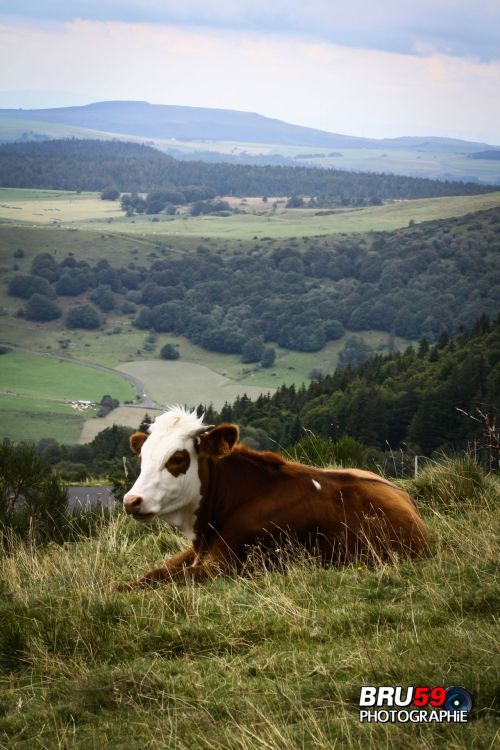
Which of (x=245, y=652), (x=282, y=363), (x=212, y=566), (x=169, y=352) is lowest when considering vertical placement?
(x=169, y=352)

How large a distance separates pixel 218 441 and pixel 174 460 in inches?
16.2

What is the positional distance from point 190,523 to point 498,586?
2.86m

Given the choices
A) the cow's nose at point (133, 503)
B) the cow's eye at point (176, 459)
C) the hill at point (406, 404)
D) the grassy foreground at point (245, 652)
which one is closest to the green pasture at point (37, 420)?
the hill at point (406, 404)

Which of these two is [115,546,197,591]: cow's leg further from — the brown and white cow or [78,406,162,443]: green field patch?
[78,406,162,443]: green field patch

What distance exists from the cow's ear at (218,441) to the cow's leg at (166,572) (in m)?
0.85

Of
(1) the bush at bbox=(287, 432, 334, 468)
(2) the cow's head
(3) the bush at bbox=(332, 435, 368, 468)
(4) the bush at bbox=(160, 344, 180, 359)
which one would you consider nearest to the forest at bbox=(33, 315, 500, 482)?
(3) the bush at bbox=(332, 435, 368, 468)

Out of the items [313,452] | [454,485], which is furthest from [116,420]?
[454,485]

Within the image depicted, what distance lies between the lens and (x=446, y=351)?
286ft

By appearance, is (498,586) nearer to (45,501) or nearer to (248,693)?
(248,693)

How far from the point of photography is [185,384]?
167500 mm

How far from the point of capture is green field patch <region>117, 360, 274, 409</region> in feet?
506

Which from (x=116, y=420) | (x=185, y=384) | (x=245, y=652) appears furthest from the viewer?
(x=185, y=384)

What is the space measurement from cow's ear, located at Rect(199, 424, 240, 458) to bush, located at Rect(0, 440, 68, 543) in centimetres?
356

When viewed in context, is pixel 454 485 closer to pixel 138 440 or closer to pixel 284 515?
pixel 284 515
